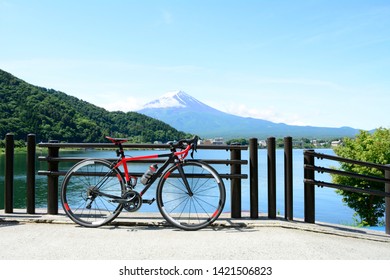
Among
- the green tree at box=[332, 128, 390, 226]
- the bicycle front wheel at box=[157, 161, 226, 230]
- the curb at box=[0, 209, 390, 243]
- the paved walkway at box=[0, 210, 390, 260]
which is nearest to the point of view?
the paved walkway at box=[0, 210, 390, 260]

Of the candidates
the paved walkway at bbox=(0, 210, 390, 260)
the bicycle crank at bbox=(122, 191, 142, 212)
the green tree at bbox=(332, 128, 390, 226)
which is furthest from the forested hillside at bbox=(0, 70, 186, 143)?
the bicycle crank at bbox=(122, 191, 142, 212)

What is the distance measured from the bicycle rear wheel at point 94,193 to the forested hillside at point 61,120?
89.2 metres

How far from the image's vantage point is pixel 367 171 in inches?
1093

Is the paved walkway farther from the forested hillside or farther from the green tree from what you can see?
the forested hillside

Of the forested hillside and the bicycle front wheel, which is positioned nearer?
the bicycle front wheel

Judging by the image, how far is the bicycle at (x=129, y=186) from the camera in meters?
6.14

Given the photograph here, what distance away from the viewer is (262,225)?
21.0 feet

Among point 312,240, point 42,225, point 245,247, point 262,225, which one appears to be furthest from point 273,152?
point 42,225

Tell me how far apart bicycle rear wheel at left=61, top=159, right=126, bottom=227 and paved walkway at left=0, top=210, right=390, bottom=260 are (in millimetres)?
177

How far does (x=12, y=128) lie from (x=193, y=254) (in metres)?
114

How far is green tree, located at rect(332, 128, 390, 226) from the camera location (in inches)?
1093

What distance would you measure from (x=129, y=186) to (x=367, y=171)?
Result: 24523mm

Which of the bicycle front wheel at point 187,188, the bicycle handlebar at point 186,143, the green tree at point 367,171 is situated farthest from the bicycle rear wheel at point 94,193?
the green tree at point 367,171

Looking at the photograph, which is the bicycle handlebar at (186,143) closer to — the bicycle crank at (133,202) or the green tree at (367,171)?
the bicycle crank at (133,202)
